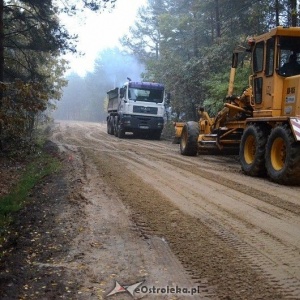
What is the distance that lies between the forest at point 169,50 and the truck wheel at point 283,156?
535cm

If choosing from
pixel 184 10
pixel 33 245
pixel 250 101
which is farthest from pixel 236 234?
pixel 184 10

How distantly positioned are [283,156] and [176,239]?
4879mm

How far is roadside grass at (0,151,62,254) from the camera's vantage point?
563 centimetres

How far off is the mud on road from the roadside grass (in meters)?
0.70

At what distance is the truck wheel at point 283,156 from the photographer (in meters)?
7.78

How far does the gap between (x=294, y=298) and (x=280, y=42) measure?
718 cm

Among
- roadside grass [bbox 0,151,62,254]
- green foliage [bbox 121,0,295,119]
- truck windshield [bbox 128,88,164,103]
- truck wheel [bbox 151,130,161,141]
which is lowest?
roadside grass [bbox 0,151,62,254]

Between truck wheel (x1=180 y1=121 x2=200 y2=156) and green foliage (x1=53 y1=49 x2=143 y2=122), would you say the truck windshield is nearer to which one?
truck wheel (x1=180 y1=121 x2=200 y2=156)

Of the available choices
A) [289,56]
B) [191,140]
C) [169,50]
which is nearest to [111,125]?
[169,50]

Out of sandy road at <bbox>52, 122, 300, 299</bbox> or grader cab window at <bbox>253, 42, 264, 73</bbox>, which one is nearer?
sandy road at <bbox>52, 122, 300, 299</bbox>

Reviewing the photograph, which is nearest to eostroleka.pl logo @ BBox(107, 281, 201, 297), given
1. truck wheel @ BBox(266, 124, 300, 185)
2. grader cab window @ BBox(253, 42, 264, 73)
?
truck wheel @ BBox(266, 124, 300, 185)

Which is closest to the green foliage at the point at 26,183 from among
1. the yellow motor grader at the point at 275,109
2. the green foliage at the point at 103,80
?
the yellow motor grader at the point at 275,109

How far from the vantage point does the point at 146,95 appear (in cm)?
2211

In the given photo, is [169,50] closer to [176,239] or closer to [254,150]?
[254,150]
